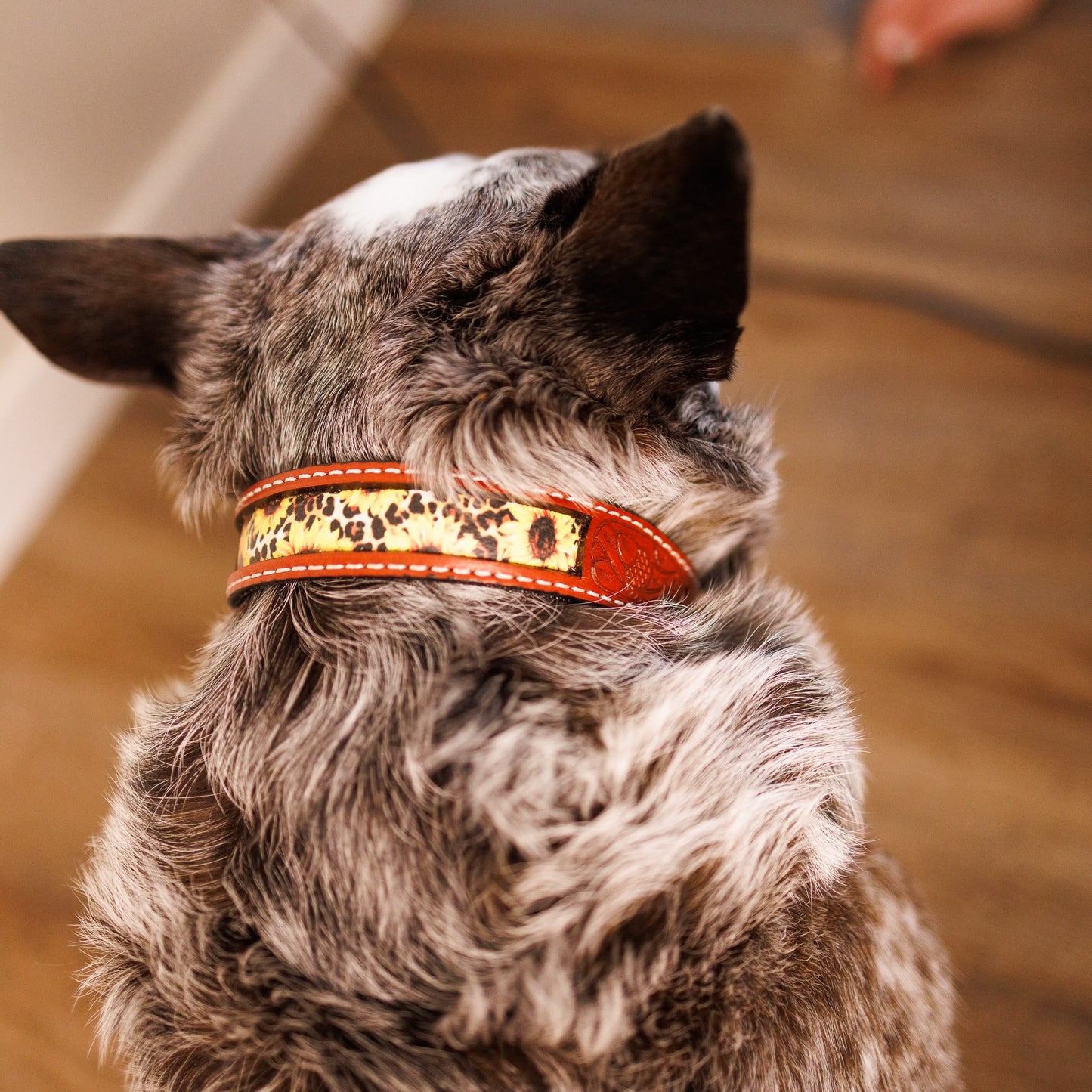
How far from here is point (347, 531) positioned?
28.7 inches

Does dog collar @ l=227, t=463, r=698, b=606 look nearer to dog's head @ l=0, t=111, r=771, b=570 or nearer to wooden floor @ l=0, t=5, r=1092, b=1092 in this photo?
dog's head @ l=0, t=111, r=771, b=570

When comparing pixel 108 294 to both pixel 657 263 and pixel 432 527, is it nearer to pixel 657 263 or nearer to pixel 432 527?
pixel 432 527

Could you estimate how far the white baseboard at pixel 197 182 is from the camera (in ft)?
6.07

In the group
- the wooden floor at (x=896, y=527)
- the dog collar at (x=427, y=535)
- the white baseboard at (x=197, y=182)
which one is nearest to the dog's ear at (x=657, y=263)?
the dog collar at (x=427, y=535)

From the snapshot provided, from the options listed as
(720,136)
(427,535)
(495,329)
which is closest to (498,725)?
(427,535)

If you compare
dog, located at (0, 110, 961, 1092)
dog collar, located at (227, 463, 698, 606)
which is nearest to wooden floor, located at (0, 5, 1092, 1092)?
dog, located at (0, 110, 961, 1092)

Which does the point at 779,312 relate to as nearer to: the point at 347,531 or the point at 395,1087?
the point at 347,531

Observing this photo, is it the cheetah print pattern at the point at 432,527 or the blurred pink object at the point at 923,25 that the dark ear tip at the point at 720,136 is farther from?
the blurred pink object at the point at 923,25

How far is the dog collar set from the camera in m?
0.72

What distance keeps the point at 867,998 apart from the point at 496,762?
1.40ft

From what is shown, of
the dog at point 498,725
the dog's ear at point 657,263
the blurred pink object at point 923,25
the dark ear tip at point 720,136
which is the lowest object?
the dog at point 498,725

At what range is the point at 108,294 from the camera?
94cm

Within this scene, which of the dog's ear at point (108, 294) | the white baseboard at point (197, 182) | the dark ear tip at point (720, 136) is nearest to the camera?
the dark ear tip at point (720, 136)

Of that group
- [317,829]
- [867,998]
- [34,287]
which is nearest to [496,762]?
[317,829]
